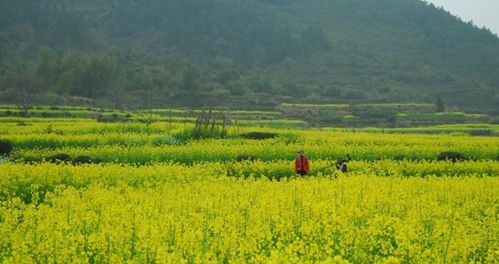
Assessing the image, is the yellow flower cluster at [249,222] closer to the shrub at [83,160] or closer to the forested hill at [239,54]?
the shrub at [83,160]

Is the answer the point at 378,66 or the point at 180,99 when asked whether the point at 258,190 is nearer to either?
the point at 180,99

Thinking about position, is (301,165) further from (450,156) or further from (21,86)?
(21,86)

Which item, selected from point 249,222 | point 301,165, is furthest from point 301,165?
point 249,222

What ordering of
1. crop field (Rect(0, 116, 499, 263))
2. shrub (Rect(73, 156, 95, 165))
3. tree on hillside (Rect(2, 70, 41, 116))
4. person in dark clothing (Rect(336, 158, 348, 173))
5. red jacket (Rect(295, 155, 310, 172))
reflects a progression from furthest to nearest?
tree on hillside (Rect(2, 70, 41, 116)) → shrub (Rect(73, 156, 95, 165)) → red jacket (Rect(295, 155, 310, 172)) → person in dark clothing (Rect(336, 158, 348, 173)) → crop field (Rect(0, 116, 499, 263))

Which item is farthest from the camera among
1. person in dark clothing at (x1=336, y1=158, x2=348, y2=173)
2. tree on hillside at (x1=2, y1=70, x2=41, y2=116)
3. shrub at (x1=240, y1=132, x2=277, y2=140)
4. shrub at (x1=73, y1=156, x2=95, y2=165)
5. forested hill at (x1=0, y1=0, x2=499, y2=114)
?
forested hill at (x1=0, y1=0, x2=499, y2=114)

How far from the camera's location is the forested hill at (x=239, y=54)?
280ft

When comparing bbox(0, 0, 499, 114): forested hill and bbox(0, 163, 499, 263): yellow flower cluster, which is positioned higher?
bbox(0, 0, 499, 114): forested hill

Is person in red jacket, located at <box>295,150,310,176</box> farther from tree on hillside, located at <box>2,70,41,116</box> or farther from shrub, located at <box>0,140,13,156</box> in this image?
tree on hillside, located at <box>2,70,41,116</box>

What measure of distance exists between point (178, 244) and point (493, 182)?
39.4ft

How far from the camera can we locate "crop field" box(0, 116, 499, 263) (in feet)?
29.1

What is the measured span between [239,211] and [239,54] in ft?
496

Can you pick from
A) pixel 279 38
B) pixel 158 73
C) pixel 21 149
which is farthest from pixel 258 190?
pixel 279 38

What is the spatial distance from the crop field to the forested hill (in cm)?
5488

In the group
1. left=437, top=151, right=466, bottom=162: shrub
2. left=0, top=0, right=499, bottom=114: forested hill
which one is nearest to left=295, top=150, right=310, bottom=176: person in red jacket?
left=437, top=151, right=466, bottom=162: shrub
